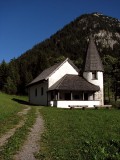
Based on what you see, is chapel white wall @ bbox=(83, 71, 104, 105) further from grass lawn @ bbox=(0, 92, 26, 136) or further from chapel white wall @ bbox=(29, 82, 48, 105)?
grass lawn @ bbox=(0, 92, 26, 136)

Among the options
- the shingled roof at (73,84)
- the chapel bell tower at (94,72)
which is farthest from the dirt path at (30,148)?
the chapel bell tower at (94,72)

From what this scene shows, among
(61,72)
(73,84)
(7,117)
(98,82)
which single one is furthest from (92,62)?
(7,117)

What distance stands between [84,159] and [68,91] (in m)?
33.1

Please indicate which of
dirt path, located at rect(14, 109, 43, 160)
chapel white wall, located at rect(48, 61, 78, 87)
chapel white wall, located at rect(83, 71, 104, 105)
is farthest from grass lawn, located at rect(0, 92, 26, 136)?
chapel white wall, located at rect(83, 71, 104, 105)

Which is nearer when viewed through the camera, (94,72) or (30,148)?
(30,148)

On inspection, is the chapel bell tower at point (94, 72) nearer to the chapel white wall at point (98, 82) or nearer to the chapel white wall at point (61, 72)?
the chapel white wall at point (98, 82)

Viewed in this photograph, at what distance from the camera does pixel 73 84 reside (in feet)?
136

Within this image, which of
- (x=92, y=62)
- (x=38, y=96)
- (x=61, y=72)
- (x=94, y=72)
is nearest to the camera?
(x=94, y=72)

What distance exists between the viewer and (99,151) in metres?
9.18

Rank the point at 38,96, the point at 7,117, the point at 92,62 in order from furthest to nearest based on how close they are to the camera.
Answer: the point at 38,96 → the point at 92,62 → the point at 7,117

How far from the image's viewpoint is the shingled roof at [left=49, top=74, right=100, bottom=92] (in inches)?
1583

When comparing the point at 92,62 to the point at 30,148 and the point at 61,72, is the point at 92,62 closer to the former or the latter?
the point at 61,72

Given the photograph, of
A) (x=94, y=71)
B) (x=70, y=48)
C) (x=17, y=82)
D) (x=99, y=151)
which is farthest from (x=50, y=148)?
(x=70, y=48)

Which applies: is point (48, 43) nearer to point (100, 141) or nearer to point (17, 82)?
point (17, 82)
